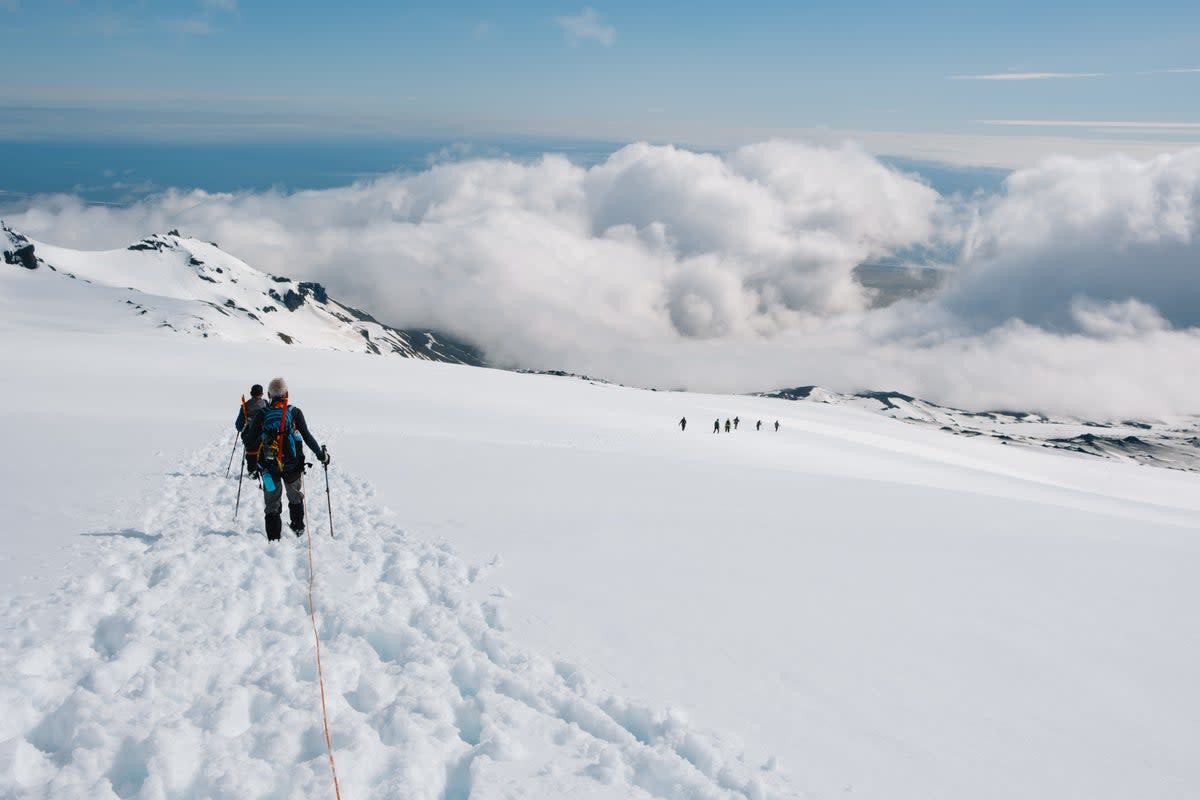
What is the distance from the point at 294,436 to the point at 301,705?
18.9ft

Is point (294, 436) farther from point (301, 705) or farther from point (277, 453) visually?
point (301, 705)

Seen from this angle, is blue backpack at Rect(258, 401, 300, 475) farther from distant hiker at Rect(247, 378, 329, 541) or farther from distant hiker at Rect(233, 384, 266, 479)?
distant hiker at Rect(233, 384, 266, 479)

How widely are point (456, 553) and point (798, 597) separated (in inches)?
205

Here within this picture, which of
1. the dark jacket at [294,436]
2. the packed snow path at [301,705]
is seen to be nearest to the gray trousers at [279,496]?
the dark jacket at [294,436]

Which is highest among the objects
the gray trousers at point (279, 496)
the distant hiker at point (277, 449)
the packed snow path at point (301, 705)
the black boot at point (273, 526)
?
the distant hiker at point (277, 449)

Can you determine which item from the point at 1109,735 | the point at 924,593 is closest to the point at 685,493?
the point at 924,593

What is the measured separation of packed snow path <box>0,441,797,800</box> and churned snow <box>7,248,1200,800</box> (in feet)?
0.09

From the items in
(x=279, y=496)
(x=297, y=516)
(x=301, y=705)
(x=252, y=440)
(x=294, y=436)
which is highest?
(x=294, y=436)

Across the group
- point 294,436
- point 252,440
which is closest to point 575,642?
point 294,436

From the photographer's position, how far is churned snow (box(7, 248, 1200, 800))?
5207mm

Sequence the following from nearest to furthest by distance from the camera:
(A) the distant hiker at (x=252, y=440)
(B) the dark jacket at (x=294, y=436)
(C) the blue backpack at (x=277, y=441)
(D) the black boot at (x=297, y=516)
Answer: (C) the blue backpack at (x=277, y=441) → (B) the dark jacket at (x=294, y=436) → (A) the distant hiker at (x=252, y=440) → (D) the black boot at (x=297, y=516)

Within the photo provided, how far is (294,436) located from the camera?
10.6 metres

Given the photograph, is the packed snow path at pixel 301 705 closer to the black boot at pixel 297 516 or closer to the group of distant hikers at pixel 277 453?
the group of distant hikers at pixel 277 453

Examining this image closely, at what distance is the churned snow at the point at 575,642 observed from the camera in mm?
5207
